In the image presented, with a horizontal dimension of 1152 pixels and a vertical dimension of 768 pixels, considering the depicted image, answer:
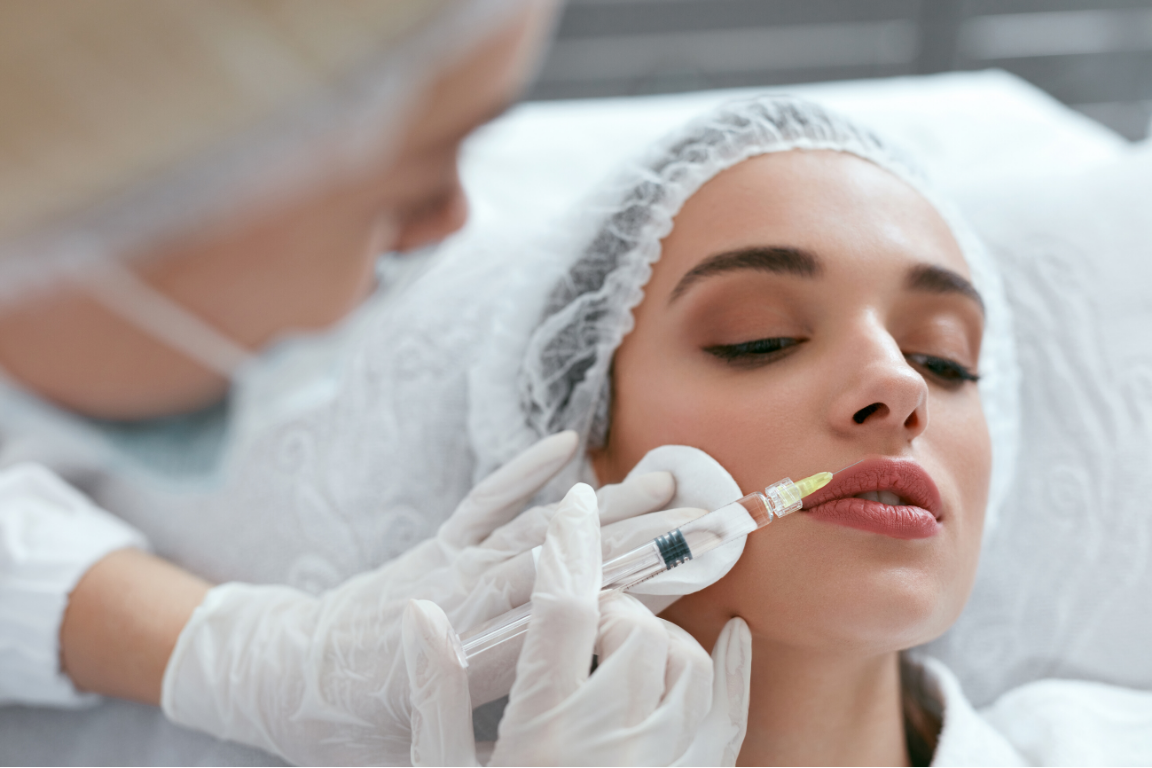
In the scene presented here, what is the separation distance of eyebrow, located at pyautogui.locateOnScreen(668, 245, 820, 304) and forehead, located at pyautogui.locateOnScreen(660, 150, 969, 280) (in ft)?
0.04

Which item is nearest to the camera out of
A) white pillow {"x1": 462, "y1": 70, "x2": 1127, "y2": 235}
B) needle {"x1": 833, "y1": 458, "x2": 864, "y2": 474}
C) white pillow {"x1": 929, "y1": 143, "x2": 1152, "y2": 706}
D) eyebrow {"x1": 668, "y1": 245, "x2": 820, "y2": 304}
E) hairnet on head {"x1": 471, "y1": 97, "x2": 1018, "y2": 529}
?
needle {"x1": 833, "y1": 458, "x2": 864, "y2": 474}

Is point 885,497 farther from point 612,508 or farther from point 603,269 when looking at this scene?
point 603,269

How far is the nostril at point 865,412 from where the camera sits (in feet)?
2.99

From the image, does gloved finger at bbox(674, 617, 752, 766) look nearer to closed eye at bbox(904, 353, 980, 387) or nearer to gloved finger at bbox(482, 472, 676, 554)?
gloved finger at bbox(482, 472, 676, 554)

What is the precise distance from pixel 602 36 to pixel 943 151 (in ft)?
4.46

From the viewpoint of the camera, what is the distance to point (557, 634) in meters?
0.79

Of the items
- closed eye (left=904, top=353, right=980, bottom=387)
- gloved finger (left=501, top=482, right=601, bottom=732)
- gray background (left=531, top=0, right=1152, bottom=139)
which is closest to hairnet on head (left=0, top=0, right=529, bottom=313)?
gloved finger (left=501, top=482, right=601, bottom=732)

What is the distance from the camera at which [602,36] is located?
284cm

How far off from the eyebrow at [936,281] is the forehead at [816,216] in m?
0.01

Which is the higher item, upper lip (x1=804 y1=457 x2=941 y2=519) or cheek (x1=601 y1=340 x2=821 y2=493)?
cheek (x1=601 y1=340 x2=821 y2=493)

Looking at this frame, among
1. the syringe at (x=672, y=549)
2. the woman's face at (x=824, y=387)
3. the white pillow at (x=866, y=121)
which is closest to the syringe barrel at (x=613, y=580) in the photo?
the syringe at (x=672, y=549)

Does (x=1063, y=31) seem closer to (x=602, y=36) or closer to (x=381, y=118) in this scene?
(x=602, y=36)

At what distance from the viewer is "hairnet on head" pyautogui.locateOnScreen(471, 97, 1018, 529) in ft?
3.67

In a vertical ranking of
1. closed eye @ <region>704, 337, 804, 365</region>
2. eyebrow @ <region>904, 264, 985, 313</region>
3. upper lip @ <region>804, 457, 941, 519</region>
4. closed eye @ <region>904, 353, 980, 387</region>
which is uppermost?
eyebrow @ <region>904, 264, 985, 313</region>
